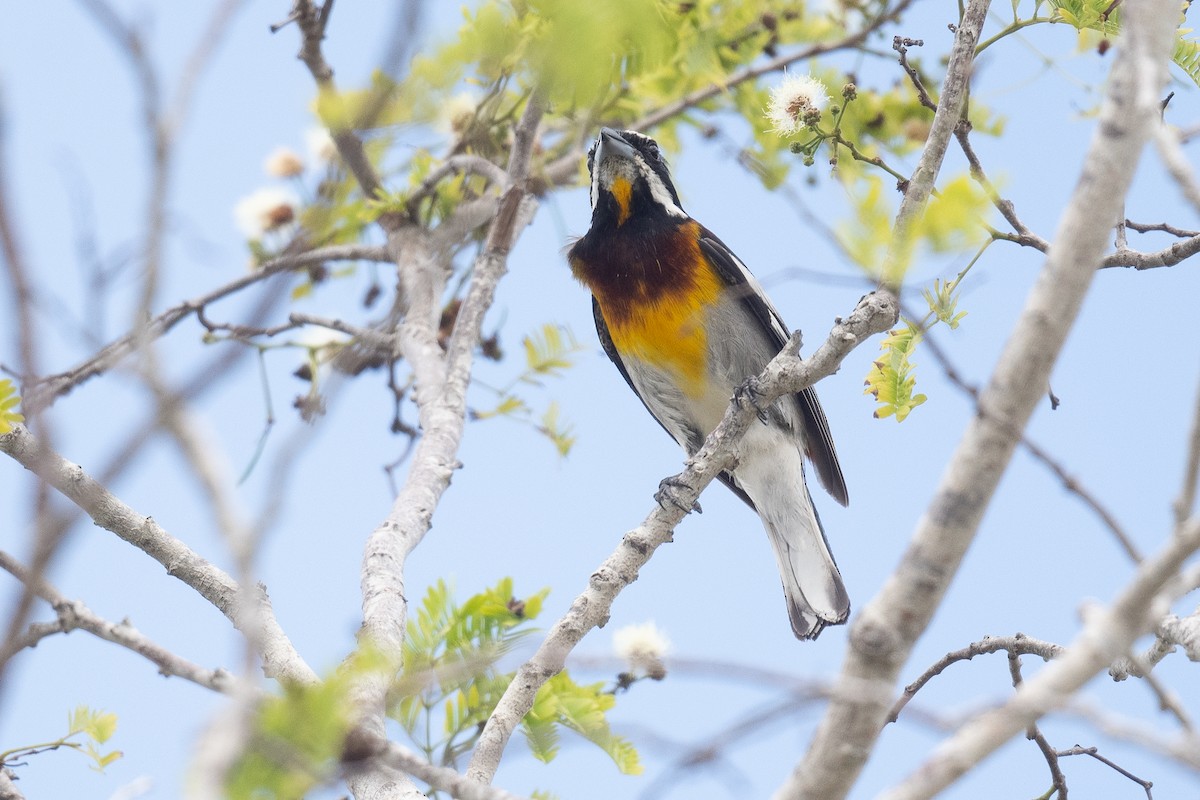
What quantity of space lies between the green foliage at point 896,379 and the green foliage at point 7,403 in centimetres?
213

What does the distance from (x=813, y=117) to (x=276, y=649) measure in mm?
1986

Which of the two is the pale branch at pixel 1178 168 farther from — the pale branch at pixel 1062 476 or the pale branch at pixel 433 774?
the pale branch at pixel 433 774

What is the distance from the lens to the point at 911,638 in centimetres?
162

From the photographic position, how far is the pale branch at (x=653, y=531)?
9.53 ft

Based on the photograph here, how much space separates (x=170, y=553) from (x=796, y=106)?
210cm

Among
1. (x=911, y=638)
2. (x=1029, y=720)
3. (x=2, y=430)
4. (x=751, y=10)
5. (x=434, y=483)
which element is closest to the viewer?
(x=1029, y=720)

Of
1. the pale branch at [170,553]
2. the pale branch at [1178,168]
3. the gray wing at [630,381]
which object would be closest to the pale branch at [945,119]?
the pale branch at [1178,168]

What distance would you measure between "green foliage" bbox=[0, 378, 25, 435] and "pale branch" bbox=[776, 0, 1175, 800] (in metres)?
2.05

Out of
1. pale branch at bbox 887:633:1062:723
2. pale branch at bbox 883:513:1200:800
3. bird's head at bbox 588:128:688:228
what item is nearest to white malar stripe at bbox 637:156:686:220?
bird's head at bbox 588:128:688:228

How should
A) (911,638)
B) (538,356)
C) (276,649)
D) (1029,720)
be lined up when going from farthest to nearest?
(538,356)
(276,649)
(911,638)
(1029,720)

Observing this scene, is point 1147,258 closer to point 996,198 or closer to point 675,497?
point 996,198

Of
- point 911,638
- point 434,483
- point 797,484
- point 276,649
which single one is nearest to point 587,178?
point 797,484

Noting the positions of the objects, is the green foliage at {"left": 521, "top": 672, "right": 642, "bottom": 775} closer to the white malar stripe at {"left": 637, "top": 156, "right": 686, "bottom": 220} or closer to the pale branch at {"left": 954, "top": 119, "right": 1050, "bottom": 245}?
the pale branch at {"left": 954, "top": 119, "right": 1050, "bottom": 245}

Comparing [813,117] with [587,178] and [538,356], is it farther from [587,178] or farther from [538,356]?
[587,178]
